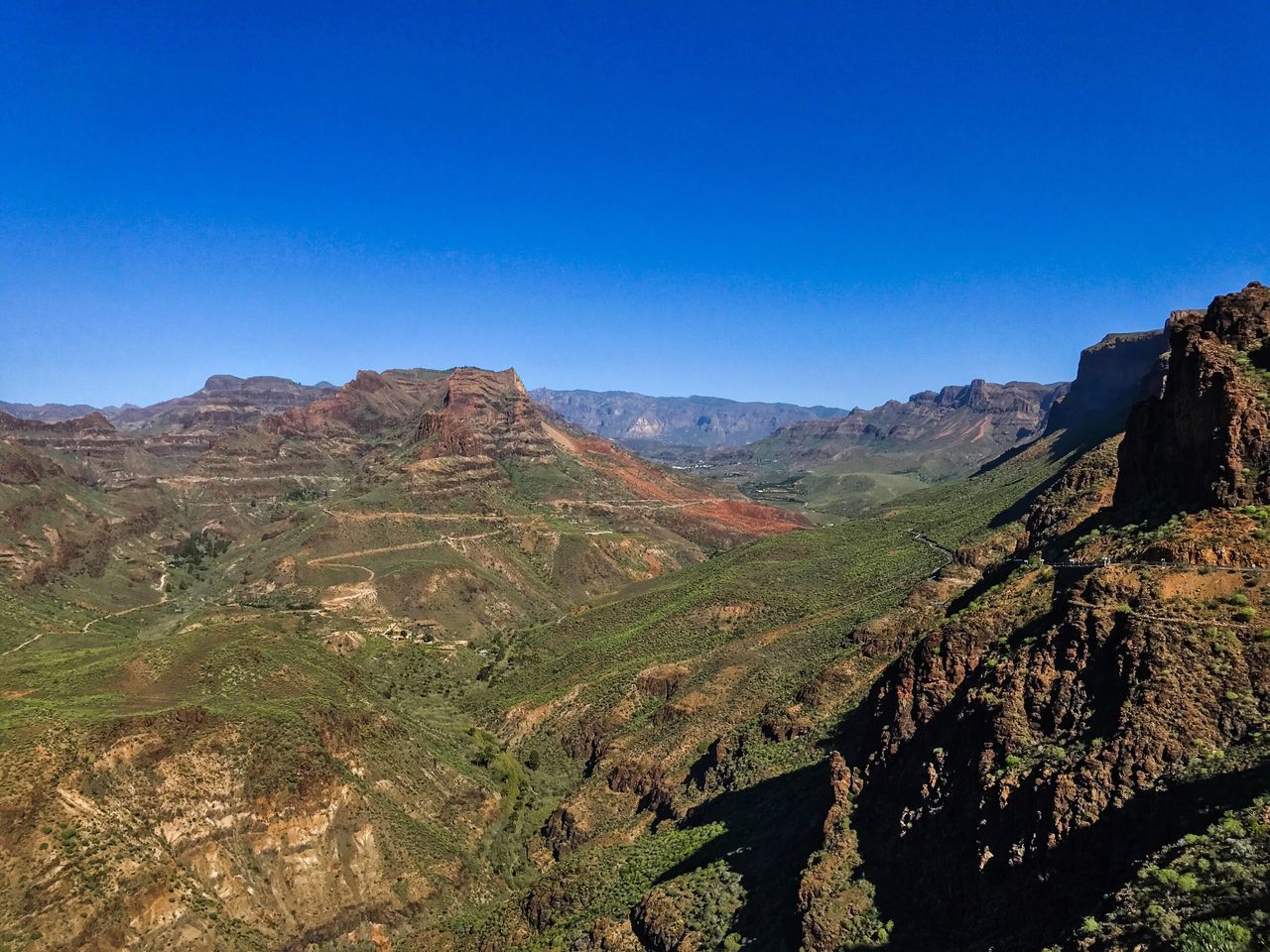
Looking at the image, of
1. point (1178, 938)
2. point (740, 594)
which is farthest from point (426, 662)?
point (1178, 938)

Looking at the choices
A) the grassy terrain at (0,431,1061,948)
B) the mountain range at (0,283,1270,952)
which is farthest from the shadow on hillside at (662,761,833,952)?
the mountain range at (0,283,1270,952)

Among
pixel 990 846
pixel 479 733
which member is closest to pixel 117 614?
pixel 479 733

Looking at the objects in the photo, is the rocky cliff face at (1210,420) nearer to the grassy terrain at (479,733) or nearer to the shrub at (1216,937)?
the shrub at (1216,937)

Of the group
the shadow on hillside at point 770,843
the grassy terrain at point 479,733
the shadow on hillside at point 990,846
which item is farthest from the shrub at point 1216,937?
the grassy terrain at point 479,733

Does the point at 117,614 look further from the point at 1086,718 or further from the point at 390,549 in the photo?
the point at 1086,718

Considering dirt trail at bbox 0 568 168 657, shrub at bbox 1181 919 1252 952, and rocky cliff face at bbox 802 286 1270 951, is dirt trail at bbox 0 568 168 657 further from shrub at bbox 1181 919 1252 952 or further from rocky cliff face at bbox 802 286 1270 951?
shrub at bbox 1181 919 1252 952

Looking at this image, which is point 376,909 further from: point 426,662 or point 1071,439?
point 1071,439
